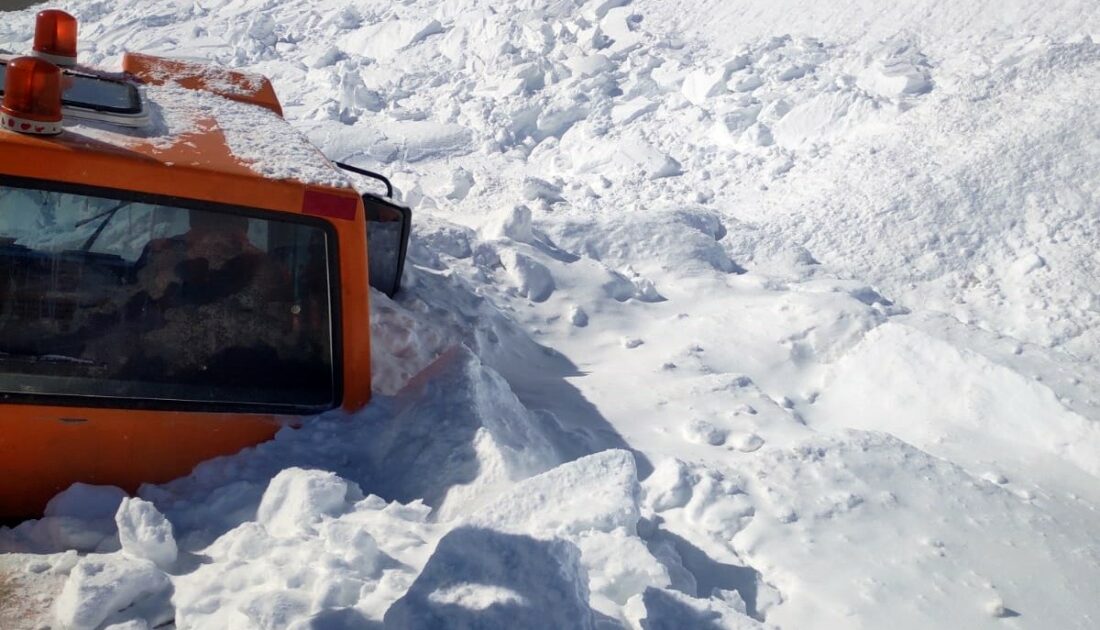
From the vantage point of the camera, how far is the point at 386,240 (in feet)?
10.7

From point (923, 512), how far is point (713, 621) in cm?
101

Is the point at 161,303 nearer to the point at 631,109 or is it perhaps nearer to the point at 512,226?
the point at 512,226

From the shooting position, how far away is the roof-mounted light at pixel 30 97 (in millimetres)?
1954

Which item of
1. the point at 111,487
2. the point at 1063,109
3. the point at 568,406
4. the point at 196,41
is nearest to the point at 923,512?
the point at 568,406

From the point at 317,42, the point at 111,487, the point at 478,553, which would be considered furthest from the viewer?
the point at 317,42

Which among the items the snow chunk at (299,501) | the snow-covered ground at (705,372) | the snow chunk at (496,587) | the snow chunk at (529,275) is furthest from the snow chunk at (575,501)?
the snow chunk at (529,275)

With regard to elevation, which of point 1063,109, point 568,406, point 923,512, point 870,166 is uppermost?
point 1063,109

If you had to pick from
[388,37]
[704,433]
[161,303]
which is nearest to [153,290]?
[161,303]

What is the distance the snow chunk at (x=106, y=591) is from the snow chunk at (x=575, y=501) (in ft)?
2.17

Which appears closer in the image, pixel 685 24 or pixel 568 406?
pixel 568 406

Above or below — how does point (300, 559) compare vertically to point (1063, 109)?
below

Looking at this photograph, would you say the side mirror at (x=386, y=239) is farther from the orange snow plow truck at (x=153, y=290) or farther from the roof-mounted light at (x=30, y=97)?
the roof-mounted light at (x=30, y=97)

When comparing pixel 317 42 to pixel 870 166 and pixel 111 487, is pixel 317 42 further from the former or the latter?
pixel 111 487

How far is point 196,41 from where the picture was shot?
1175 cm
